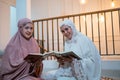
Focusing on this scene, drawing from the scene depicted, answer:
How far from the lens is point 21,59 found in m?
2.21

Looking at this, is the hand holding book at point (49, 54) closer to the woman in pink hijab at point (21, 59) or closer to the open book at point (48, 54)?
the open book at point (48, 54)

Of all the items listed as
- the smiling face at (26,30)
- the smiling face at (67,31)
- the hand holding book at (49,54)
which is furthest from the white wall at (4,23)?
the hand holding book at (49,54)

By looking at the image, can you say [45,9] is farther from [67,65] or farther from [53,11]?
[67,65]

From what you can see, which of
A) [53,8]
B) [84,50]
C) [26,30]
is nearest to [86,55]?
[84,50]

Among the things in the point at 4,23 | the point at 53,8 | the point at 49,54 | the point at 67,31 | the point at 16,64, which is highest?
the point at 53,8

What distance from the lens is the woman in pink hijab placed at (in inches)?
85.7

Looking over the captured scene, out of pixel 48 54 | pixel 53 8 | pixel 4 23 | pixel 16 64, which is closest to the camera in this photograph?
pixel 48 54

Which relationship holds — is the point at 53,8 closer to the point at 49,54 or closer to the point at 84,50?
the point at 84,50

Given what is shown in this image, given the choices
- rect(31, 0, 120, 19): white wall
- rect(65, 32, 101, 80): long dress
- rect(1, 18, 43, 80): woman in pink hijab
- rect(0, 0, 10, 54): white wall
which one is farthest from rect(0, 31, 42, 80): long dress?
rect(31, 0, 120, 19): white wall

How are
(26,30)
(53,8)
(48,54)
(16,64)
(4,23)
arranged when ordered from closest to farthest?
1. (48,54)
2. (16,64)
3. (26,30)
4. (4,23)
5. (53,8)

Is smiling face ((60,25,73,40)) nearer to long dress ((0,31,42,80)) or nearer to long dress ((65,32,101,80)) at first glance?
long dress ((65,32,101,80))

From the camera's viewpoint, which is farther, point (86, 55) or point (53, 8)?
point (53, 8)

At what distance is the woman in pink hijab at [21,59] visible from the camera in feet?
7.14

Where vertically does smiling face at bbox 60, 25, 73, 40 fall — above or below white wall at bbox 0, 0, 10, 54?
below
